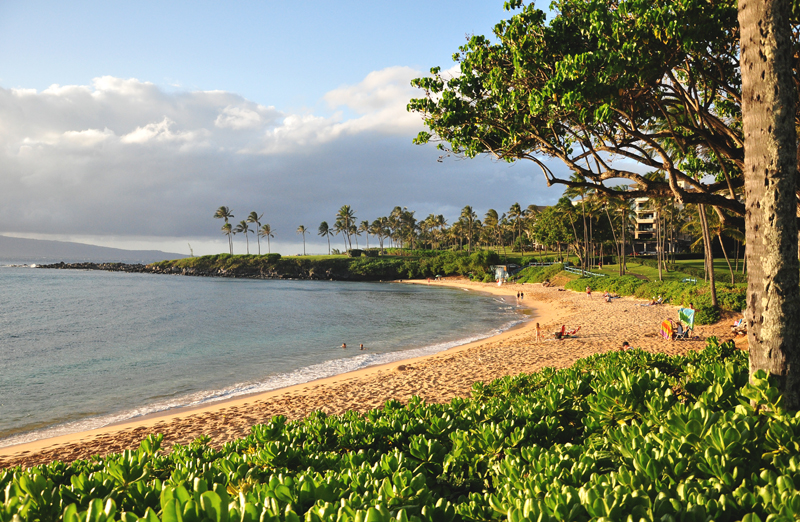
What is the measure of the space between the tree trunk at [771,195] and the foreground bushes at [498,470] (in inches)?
19.0

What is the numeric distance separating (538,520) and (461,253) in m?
85.8

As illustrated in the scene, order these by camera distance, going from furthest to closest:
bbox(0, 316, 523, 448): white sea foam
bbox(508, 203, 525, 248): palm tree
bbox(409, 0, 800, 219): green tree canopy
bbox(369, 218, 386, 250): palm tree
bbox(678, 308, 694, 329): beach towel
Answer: bbox(369, 218, 386, 250): palm tree, bbox(508, 203, 525, 248): palm tree, bbox(678, 308, 694, 329): beach towel, bbox(0, 316, 523, 448): white sea foam, bbox(409, 0, 800, 219): green tree canopy

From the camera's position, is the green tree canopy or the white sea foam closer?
the green tree canopy

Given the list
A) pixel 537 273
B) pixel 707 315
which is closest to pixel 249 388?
pixel 707 315

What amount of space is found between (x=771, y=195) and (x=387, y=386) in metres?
11.9

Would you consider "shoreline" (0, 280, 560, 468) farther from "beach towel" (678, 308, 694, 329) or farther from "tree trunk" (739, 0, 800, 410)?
"tree trunk" (739, 0, 800, 410)

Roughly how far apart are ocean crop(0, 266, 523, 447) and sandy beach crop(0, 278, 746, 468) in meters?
1.36

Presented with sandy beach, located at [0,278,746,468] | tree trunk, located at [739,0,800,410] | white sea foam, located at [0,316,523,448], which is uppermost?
tree trunk, located at [739,0,800,410]

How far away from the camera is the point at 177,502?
149 cm

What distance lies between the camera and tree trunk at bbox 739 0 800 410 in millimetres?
3488

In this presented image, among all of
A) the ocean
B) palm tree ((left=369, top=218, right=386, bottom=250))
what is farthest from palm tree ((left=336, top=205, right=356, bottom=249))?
the ocean

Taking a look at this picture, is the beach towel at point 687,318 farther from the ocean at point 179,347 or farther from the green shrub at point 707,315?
the ocean at point 179,347

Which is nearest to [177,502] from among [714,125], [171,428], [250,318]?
[714,125]

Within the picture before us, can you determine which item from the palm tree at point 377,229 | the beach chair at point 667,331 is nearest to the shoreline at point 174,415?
the beach chair at point 667,331
